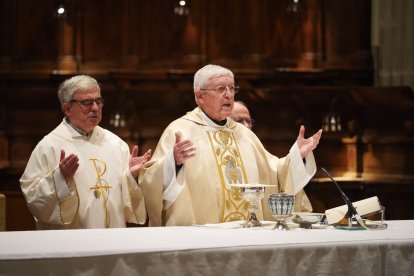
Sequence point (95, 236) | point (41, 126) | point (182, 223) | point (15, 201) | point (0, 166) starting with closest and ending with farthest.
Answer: point (95, 236) < point (182, 223) < point (15, 201) < point (0, 166) < point (41, 126)

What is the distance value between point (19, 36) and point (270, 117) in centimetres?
349

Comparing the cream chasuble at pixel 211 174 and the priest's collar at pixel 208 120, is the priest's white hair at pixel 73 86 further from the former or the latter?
the priest's collar at pixel 208 120

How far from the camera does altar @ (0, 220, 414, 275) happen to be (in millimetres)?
3455

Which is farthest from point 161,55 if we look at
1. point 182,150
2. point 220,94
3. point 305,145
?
point 182,150

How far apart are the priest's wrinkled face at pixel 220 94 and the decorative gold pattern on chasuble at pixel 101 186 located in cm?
82

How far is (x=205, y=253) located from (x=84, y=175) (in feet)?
5.68

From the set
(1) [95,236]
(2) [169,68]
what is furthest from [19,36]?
(1) [95,236]

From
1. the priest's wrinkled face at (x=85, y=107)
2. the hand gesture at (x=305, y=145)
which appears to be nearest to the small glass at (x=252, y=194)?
the hand gesture at (x=305, y=145)

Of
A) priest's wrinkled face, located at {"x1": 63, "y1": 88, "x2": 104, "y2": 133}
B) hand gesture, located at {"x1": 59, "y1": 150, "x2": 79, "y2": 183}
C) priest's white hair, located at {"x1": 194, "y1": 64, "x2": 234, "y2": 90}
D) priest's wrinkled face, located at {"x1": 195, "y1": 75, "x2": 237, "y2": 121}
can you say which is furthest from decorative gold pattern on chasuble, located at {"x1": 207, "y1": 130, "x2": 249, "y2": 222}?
hand gesture, located at {"x1": 59, "y1": 150, "x2": 79, "y2": 183}

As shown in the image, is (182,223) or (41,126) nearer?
(182,223)

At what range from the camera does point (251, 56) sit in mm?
10055

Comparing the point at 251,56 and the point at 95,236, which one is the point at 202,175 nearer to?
the point at 95,236

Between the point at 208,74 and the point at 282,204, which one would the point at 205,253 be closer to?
the point at 282,204

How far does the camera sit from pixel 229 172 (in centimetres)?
527
